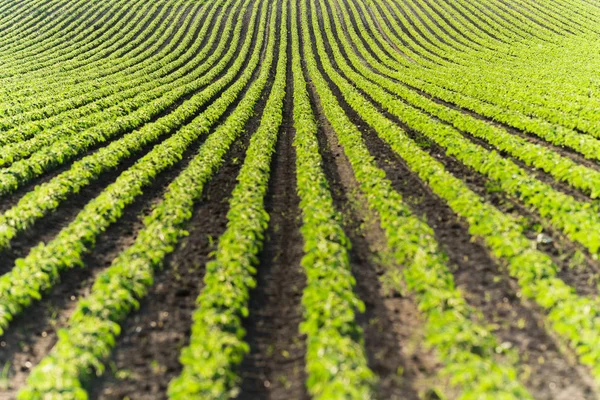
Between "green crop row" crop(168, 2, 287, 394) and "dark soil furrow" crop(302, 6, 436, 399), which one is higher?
"green crop row" crop(168, 2, 287, 394)

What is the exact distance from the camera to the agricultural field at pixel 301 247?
657 centimetres

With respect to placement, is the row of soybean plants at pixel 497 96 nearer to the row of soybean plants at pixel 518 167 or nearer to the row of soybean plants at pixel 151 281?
the row of soybean plants at pixel 518 167

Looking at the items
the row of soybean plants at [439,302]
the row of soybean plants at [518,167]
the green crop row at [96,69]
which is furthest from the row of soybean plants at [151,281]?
the green crop row at [96,69]

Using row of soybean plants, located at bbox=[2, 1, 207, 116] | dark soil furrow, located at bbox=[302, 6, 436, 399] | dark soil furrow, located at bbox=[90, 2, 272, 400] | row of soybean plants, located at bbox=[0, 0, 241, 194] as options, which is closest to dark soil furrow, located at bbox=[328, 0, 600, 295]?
dark soil furrow, located at bbox=[302, 6, 436, 399]

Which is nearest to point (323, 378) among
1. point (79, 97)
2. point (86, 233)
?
point (86, 233)

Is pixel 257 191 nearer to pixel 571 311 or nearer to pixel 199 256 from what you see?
pixel 199 256

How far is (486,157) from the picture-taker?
14695mm

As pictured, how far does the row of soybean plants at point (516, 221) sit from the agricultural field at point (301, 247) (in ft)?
0.22

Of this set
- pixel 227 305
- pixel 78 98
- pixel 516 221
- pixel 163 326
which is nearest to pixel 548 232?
pixel 516 221

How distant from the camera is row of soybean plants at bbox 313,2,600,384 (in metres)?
6.99

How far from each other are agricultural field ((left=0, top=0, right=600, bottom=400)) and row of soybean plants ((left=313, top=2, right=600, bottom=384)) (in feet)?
0.22

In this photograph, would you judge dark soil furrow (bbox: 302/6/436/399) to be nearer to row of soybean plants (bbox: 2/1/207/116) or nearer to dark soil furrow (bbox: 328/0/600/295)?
dark soil furrow (bbox: 328/0/600/295)

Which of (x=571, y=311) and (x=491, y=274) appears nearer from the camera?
(x=571, y=311)

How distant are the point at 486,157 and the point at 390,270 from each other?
7.99 m
